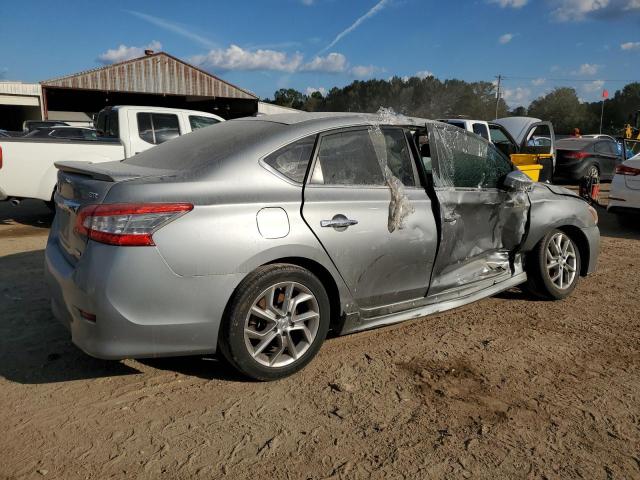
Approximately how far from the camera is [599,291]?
5.35m

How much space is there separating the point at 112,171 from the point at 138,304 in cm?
91

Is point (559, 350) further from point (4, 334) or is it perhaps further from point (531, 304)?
point (4, 334)

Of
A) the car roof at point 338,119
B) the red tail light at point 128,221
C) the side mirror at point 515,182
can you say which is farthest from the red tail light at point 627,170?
the red tail light at point 128,221

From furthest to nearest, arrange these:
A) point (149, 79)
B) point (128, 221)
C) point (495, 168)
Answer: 1. point (149, 79)
2. point (495, 168)
3. point (128, 221)

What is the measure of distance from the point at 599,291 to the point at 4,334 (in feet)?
17.3

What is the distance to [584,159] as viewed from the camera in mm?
14922

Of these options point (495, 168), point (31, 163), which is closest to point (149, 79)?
point (31, 163)

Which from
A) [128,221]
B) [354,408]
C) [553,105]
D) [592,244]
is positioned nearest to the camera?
[128,221]

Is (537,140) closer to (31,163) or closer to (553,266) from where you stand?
(553,266)

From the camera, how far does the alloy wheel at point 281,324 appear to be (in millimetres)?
3201

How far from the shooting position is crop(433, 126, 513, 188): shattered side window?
416cm

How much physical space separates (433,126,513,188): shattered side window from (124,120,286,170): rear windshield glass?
Answer: 1.34 meters

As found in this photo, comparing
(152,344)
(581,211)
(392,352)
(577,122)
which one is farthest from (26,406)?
(577,122)

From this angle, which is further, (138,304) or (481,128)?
(481,128)
